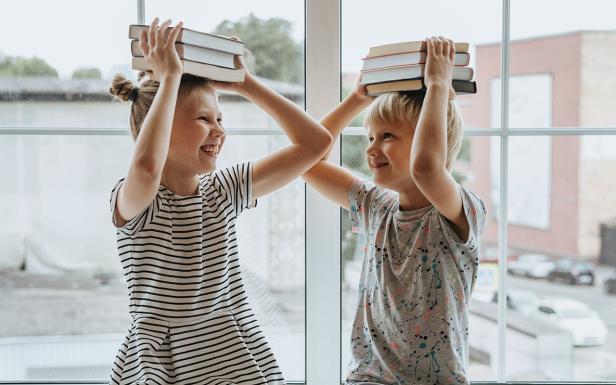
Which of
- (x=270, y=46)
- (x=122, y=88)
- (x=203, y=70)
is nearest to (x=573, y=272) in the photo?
(x=270, y=46)

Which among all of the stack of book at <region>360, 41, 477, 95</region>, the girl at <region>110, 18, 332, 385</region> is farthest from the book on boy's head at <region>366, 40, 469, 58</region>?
the girl at <region>110, 18, 332, 385</region>

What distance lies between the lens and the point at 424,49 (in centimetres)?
145

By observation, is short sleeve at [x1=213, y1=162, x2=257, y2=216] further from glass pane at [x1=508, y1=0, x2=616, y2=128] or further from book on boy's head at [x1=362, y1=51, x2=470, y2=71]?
glass pane at [x1=508, y1=0, x2=616, y2=128]

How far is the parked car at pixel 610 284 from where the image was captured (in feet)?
6.17

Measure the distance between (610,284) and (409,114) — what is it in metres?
0.81

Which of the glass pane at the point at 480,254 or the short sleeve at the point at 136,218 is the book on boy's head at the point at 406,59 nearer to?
the glass pane at the point at 480,254

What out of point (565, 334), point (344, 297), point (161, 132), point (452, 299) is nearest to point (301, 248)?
point (344, 297)

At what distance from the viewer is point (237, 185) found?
1.57 meters

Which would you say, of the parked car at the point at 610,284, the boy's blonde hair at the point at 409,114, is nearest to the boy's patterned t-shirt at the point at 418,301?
the boy's blonde hair at the point at 409,114

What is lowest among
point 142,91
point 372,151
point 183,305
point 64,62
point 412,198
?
point 183,305

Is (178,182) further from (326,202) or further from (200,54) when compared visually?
(326,202)

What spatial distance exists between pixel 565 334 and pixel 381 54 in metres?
0.94

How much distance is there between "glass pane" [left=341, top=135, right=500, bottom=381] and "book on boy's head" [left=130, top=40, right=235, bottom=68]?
456 millimetres

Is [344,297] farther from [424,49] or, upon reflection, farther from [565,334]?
[424,49]
